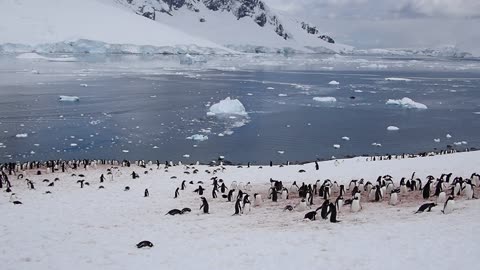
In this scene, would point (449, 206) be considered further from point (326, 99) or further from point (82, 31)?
point (82, 31)

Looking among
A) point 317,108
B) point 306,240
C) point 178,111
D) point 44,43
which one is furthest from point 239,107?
point 44,43

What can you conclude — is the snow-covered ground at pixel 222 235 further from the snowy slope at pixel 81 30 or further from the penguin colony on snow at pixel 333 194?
the snowy slope at pixel 81 30

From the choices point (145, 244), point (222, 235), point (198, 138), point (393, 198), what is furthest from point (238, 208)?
point (198, 138)

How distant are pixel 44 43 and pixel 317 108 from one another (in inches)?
3403

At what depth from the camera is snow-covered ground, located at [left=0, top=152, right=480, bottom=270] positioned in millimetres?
8781

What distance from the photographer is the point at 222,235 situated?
11125mm

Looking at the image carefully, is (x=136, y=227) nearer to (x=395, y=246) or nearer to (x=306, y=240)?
(x=306, y=240)

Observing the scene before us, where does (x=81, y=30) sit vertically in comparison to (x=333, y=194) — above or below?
above

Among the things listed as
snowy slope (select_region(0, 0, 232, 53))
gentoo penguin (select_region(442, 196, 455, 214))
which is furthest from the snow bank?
snowy slope (select_region(0, 0, 232, 53))

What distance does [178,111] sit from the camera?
154 ft

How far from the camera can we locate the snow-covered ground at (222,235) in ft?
28.8

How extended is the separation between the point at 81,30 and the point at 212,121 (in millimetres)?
94521

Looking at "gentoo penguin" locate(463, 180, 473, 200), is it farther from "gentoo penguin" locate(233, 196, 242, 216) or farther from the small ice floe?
the small ice floe

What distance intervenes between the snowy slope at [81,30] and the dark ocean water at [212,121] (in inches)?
2002
